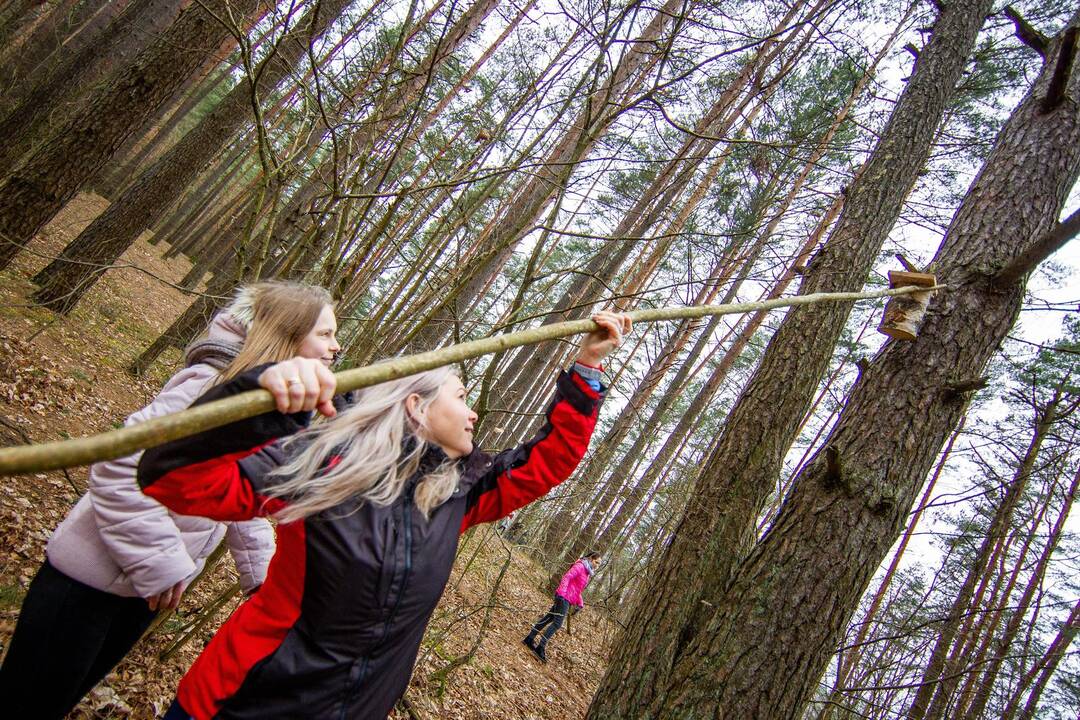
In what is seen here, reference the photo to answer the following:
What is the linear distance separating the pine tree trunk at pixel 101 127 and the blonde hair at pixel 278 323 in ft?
15.0

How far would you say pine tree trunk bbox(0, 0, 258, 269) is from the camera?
4875 millimetres

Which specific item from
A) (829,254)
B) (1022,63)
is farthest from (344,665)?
(1022,63)

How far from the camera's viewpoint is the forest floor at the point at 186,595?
310 centimetres

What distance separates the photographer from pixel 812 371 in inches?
132

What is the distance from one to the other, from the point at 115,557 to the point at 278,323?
2.77ft

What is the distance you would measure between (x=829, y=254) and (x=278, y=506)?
3391 mm

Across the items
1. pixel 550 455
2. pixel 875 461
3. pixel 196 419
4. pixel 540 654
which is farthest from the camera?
pixel 540 654

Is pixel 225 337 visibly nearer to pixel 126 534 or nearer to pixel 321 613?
pixel 126 534

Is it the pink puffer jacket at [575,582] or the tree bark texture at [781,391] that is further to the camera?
the pink puffer jacket at [575,582]

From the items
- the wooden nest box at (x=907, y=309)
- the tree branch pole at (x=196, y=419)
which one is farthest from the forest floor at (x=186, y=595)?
the wooden nest box at (x=907, y=309)

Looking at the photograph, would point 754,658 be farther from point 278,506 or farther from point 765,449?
point 278,506

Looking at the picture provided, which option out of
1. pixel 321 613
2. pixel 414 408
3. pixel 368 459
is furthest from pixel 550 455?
pixel 321 613

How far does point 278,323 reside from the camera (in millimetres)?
1678

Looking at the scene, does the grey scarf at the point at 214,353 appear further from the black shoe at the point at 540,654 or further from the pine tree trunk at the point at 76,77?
the black shoe at the point at 540,654
